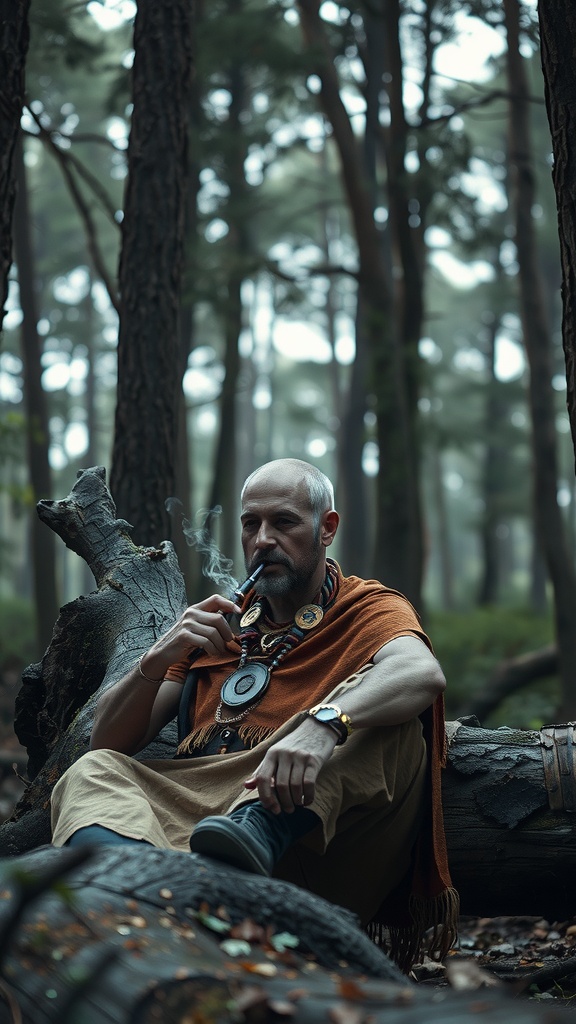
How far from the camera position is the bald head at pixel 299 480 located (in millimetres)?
3926

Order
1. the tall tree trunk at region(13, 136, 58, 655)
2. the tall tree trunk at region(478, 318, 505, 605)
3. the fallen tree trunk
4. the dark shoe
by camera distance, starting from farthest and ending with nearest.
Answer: the tall tree trunk at region(478, 318, 505, 605) < the tall tree trunk at region(13, 136, 58, 655) < the fallen tree trunk < the dark shoe

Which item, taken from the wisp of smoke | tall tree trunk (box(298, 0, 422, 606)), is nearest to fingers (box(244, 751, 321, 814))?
the wisp of smoke

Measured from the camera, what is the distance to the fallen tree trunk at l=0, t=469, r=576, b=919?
377cm

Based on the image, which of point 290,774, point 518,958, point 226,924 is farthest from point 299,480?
point 518,958

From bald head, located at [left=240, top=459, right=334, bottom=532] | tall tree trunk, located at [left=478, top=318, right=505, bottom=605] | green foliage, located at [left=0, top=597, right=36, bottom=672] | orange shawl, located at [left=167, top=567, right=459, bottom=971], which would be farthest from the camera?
tall tree trunk, located at [left=478, top=318, right=505, bottom=605]

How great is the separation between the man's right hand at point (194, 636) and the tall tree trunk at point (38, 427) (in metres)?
7.67

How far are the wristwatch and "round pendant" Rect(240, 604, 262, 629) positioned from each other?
2.92ft

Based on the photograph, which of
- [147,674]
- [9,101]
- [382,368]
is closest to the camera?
[147,674]

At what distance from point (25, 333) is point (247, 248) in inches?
135

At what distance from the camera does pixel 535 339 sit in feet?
37.5

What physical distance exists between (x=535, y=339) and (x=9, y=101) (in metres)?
7.67

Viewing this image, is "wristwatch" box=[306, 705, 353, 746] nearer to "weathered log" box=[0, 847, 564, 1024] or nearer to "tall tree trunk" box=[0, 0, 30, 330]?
"weathered log" box=[0, 847, 564, 1024]

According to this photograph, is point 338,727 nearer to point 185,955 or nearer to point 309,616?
point 309,616

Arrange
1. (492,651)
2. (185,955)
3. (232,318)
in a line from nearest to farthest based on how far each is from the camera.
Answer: (185,955) < (232,318) < (492,651)
